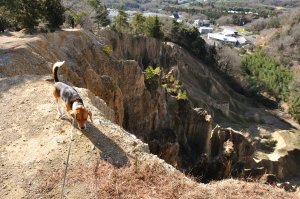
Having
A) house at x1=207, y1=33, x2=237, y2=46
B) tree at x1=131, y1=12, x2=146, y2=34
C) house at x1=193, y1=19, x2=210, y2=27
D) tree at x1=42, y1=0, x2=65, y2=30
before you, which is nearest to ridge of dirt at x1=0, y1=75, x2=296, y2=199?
tree at x1=42, y1=0, x2=65, y2=30

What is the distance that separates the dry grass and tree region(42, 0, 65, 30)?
19.2 metres

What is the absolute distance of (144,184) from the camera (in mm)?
8492

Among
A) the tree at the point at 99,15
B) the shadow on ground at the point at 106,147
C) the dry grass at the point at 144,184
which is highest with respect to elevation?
the shadow on ground at the point at 106,147

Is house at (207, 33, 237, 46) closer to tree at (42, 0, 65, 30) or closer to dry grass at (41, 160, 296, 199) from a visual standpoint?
tree at (42, 0, 65, 30)

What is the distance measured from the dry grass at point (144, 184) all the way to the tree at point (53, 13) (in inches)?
757

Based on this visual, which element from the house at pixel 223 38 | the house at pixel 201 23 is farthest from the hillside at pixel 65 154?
the house at pixel 201 23

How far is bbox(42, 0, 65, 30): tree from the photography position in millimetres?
25594

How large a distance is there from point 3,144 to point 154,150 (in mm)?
14560

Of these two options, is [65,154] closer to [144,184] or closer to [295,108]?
[144,184]

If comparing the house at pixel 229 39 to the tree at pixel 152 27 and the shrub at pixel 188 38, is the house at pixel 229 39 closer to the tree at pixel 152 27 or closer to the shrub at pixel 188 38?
the shrub at pixel 188 38

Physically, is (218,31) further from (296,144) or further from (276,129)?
(296,144)

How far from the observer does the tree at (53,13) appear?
25594 mm

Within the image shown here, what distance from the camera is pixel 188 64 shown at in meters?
58.5

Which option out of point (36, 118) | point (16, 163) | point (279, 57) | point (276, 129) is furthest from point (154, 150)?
point (279, 57)
